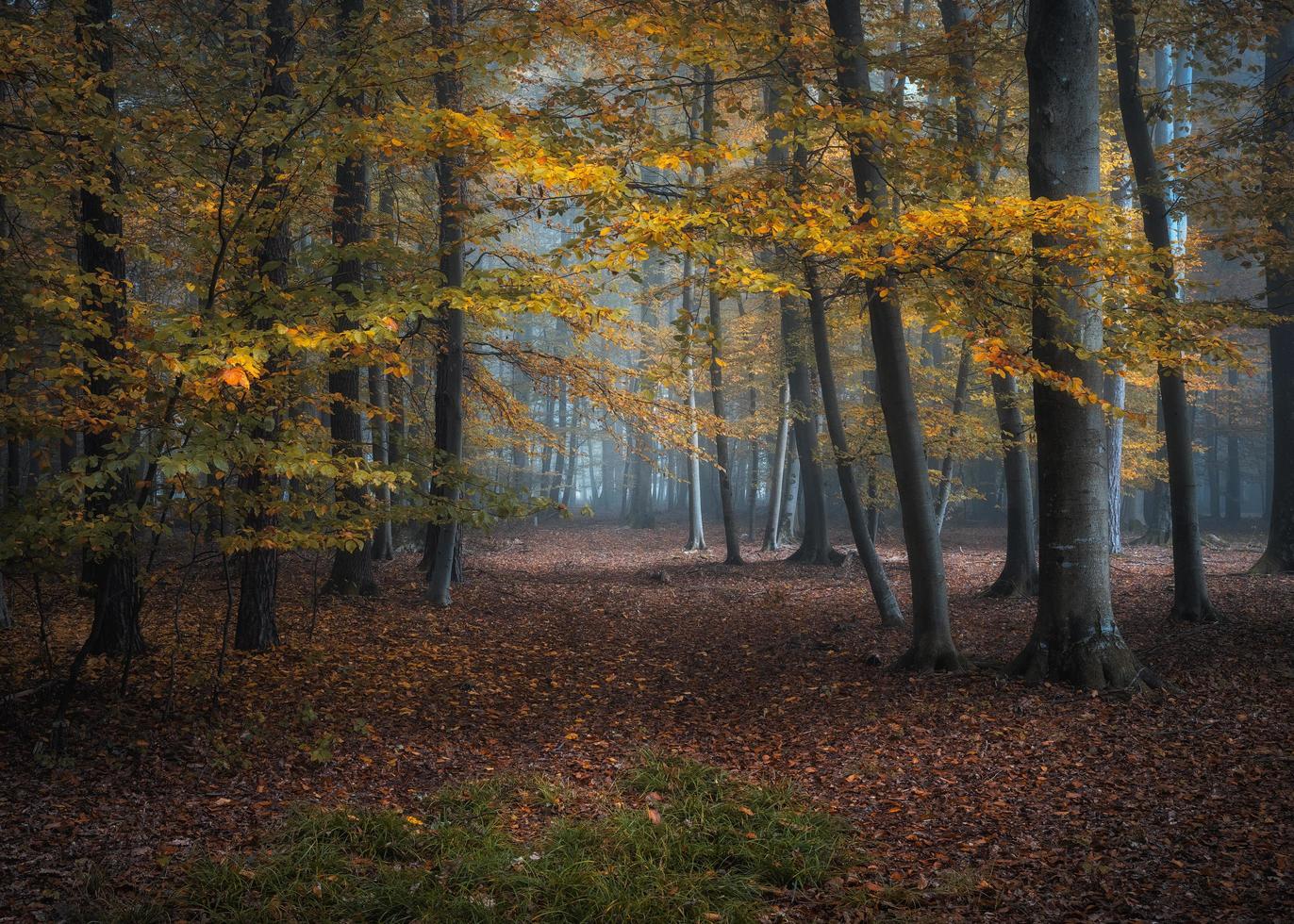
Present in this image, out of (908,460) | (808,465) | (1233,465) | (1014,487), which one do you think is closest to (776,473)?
(808,465)

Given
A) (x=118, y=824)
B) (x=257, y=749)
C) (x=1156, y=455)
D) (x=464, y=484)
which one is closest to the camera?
(x=118, y=824)

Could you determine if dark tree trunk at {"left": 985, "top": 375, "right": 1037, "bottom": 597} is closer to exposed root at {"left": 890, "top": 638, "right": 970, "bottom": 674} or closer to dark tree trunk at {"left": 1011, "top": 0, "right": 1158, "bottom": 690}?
exposed root at {"left": 890, "top": 638, "right": 970, "bottom": 674}

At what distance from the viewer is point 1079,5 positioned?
6.61 metres

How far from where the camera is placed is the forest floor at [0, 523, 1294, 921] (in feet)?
13.6

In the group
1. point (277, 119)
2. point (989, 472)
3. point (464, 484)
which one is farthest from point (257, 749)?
point (989, 472)

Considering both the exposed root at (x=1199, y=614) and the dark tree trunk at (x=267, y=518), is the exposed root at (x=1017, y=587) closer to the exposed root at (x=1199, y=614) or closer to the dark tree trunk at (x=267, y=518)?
the exposed root at (x=1199, y=614)

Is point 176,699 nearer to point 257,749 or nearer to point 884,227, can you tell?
point 257,749

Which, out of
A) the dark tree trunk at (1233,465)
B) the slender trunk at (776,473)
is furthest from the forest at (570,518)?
the dark tree trunk at (1233,465)

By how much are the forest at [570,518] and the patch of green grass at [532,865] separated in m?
0.03

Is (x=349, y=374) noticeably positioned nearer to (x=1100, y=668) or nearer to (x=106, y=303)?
(x=106, y=303)

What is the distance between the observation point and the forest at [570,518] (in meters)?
4.32

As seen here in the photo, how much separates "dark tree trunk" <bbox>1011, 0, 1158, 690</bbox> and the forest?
31 millimetres

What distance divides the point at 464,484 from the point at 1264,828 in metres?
5.79

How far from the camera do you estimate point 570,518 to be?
7.16 metres
